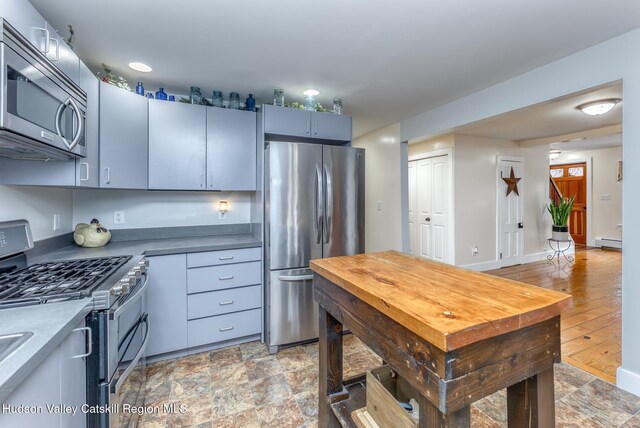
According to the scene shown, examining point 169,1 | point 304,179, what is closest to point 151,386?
point 304,179

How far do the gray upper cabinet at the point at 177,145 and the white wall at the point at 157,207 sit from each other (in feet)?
1.34

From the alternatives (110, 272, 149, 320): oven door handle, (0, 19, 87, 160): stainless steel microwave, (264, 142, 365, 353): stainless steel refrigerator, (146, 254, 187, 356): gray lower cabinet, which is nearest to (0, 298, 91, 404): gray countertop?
(110, 272, 149, 320): oven door handle

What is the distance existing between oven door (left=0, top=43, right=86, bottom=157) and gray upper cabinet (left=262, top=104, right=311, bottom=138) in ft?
4.48

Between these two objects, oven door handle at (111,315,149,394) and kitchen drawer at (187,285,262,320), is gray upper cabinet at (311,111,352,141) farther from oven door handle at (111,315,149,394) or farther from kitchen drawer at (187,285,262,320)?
oven door handle at (111,315,149,394)

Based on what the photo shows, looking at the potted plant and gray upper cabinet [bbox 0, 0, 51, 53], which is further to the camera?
the potted plant

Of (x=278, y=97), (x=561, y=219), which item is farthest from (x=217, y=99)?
(x=561, y=219)

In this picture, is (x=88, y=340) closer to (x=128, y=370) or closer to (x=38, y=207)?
(x=128, y=370)

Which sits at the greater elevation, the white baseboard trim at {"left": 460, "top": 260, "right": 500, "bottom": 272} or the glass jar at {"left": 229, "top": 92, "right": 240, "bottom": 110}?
the glass jar at {"left": 229, "top": 92, "right": 240, "bottom": 110}

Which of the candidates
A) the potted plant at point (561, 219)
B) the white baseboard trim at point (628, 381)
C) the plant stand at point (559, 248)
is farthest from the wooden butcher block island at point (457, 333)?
the plant stand at point (559, 248)

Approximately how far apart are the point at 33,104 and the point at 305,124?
1910mm

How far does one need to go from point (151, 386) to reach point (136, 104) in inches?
83.5

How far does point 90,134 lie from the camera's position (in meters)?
1.92

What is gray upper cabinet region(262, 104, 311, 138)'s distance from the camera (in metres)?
2.61

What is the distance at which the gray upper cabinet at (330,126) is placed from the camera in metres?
2.80
